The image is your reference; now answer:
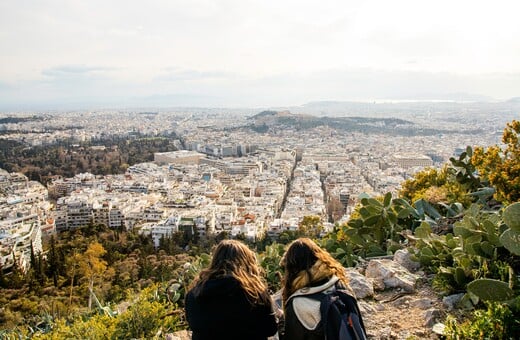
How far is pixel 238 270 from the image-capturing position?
1.80 metres

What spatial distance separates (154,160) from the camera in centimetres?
4922

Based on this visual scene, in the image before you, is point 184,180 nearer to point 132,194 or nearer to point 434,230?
point 132,194

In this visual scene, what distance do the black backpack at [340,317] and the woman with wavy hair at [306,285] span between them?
3 centimetres

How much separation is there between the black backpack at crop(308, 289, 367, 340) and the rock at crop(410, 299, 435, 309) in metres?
1.04

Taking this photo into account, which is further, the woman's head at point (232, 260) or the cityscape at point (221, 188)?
the cityscape at point (221, 188)

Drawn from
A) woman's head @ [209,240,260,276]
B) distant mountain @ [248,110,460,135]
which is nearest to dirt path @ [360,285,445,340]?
woman's head @ [209,240,260,276]

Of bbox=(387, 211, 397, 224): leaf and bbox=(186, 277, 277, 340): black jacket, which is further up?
bbox=(186, 277, 277, 340): black jacket

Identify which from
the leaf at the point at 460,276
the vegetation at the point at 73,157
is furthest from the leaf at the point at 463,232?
the vegetation at the point at 73,157

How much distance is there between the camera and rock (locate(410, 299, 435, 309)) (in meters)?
2.54

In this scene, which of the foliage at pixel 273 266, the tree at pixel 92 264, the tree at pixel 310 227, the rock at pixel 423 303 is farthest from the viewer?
the tree at pixel 310 227

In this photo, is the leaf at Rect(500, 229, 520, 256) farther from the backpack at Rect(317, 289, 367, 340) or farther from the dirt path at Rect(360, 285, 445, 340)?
the backpack at Rect(317, 289, 367, 340)

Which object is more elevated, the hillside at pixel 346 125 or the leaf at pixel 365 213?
the leaf at pixel 365 213

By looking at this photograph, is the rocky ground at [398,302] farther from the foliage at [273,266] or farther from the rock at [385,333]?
the foliage at [273,266]

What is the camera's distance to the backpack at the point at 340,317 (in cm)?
163
